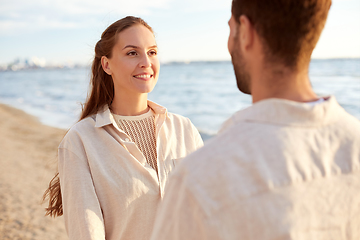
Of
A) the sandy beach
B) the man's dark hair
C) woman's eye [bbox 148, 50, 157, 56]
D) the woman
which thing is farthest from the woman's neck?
the man's dark hair

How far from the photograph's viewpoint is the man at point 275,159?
34.3 inches

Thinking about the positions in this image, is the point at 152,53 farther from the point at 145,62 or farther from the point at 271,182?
the point at 271,182

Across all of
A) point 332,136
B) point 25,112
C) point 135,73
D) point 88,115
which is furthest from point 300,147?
point 25,112

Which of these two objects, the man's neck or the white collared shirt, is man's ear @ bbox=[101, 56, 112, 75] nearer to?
the white collared shirt

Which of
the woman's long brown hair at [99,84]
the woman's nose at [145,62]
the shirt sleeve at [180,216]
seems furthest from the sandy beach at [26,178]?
the shirt sleeve at [180,216]

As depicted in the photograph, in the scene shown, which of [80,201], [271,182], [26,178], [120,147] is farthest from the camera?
[26,178]

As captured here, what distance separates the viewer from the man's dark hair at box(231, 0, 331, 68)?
3.16ft

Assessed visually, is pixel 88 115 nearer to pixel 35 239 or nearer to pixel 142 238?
pixel 142 238

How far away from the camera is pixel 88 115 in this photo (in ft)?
8.20

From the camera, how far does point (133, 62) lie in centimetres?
244

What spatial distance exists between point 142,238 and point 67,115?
14106 millimetres

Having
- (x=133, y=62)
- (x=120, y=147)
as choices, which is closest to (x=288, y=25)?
(x=120, y=147)

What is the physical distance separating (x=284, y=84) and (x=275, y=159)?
24 cm

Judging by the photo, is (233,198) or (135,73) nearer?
(233,198)
